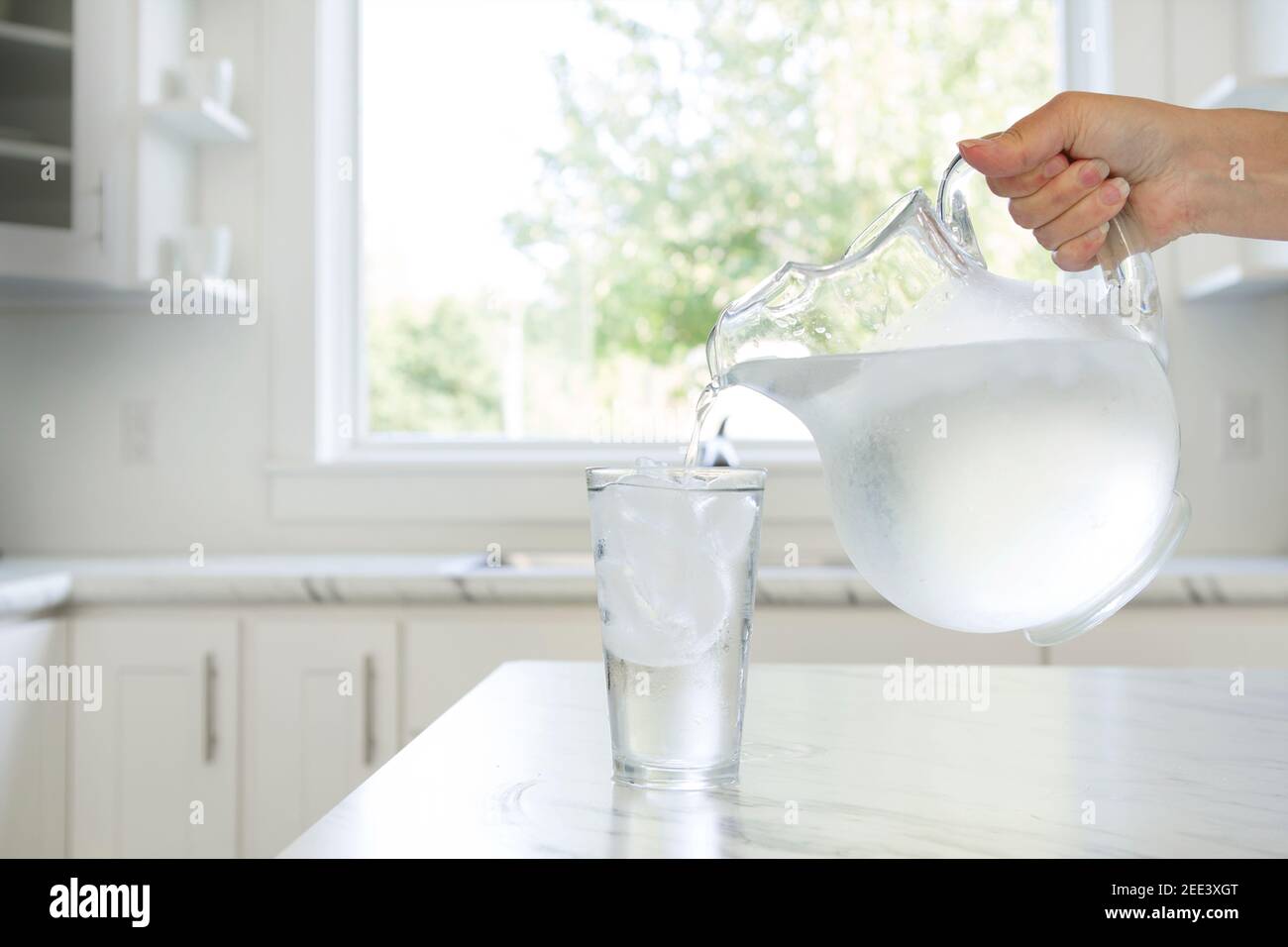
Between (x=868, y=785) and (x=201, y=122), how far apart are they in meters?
1.96

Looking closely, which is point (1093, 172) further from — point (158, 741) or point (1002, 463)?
point (158, 741)

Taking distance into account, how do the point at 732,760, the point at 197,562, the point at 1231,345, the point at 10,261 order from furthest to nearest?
the point at 1231,345
the point at 197,562
the point at 10,261
the point at 732,760

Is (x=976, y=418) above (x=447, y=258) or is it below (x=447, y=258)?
below

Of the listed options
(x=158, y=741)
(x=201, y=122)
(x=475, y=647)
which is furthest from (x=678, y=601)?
(x=201, y=122)

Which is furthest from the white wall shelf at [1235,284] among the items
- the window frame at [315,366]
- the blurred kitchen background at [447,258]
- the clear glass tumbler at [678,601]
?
the clear glass tumbler at [678,601]

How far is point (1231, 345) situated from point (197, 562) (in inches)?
77.8

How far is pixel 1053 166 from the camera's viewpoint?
0.70 metres

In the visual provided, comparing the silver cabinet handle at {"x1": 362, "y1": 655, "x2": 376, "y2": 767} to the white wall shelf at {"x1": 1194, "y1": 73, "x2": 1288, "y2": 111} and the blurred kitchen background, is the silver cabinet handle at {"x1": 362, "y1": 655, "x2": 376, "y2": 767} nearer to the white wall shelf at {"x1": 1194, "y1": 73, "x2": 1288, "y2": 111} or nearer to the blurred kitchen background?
the blurred kitchen background

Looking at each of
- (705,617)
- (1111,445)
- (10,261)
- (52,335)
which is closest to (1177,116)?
(1111,445)

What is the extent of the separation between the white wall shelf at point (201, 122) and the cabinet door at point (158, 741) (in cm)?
91

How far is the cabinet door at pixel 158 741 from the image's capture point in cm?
172

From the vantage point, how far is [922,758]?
604mm

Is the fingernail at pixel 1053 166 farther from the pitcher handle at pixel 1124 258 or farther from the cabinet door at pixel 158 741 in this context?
the cabinet door at pixel 158 741
